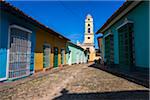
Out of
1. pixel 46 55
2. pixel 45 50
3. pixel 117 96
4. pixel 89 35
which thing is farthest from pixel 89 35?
pixel 117 96

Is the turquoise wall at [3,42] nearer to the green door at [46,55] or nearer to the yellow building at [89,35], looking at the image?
the green door at [46,55]

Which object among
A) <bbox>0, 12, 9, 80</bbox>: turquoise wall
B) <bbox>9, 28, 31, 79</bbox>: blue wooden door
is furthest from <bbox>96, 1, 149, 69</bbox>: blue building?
<bbox>0, 12, 9, 80</bbox>: turquoise wall

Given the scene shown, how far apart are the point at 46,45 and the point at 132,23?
6340mm

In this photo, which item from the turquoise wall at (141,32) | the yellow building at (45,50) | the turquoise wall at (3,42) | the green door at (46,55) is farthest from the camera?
the green door at (46,55)

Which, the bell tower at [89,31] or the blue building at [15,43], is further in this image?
the bell tower at [89,31]

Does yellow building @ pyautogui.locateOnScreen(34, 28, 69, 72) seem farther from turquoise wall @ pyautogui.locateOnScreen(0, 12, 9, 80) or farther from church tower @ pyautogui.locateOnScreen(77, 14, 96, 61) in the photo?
church tower @ pyautogui.locateOnScreen(77, 14, 96, 61)

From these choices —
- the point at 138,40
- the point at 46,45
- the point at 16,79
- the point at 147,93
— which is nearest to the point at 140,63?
the point at 138,40

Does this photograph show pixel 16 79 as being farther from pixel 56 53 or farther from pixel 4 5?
pixel 56 53

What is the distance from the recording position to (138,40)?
273 inches

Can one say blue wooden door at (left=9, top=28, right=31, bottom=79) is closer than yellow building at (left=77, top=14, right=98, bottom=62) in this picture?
Yes

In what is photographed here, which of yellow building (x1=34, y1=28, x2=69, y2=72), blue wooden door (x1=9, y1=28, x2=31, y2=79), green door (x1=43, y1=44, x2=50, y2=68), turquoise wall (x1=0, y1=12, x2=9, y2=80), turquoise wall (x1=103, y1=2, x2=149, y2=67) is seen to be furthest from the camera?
green door (x1=43, y1=44, x2=50, y2=68)

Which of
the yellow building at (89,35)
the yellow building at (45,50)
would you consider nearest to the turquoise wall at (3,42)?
the yellow building at (45,50)

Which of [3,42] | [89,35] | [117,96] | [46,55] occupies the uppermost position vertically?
[89,35]

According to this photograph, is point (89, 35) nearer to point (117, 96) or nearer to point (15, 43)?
point (15, 43)
